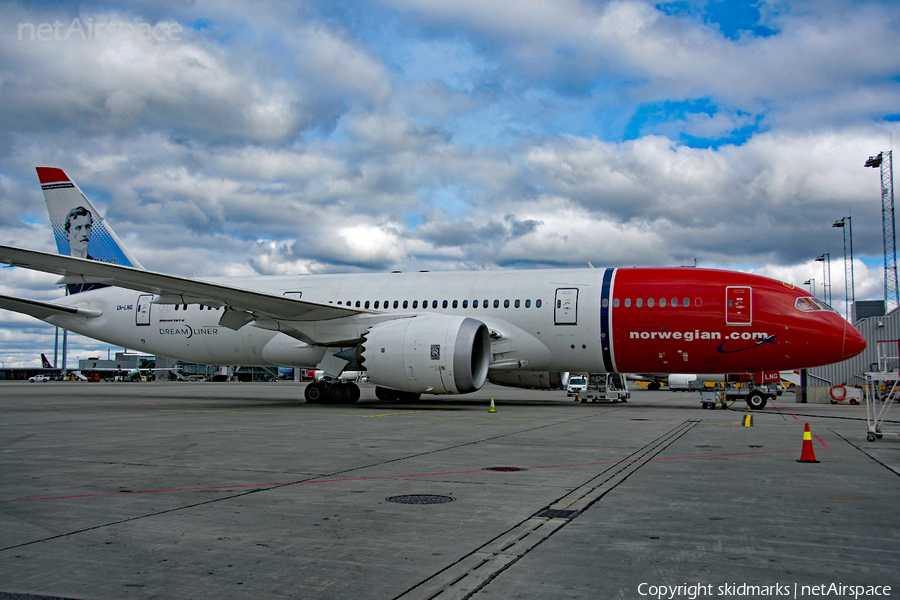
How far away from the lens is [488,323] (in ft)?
65.0

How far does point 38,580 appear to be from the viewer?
3666 mm

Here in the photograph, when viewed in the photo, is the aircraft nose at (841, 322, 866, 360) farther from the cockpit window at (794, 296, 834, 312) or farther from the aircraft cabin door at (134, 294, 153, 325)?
the aircraft cabin door at (134, 294, 153, 325)

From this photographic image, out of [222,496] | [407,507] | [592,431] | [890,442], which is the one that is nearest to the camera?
[407,507]

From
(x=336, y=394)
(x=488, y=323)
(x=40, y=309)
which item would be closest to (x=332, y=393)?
(x=336, y=394)

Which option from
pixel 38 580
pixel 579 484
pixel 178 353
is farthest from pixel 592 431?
pixel 178 353

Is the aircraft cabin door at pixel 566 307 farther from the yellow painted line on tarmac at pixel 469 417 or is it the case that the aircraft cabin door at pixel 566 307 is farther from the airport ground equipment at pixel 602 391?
the airport ground equipment at pixel 602 391

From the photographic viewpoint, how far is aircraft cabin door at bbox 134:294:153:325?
2325cm

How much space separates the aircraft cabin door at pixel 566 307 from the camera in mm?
18938

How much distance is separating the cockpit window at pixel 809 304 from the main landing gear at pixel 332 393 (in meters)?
12.7

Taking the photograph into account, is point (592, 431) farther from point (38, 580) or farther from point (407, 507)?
point (38, 580)

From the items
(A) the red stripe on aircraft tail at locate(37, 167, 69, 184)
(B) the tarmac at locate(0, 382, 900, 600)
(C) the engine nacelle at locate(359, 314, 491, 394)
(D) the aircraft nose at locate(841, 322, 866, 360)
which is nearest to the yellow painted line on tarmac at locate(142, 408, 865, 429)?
(C) the engine nacelle at locate(359, 314, 491, 394)

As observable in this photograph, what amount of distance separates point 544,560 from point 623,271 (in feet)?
52.9

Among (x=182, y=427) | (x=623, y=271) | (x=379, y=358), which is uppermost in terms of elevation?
(x=623, y=271)

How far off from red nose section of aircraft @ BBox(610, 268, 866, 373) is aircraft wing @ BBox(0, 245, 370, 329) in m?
7.63
